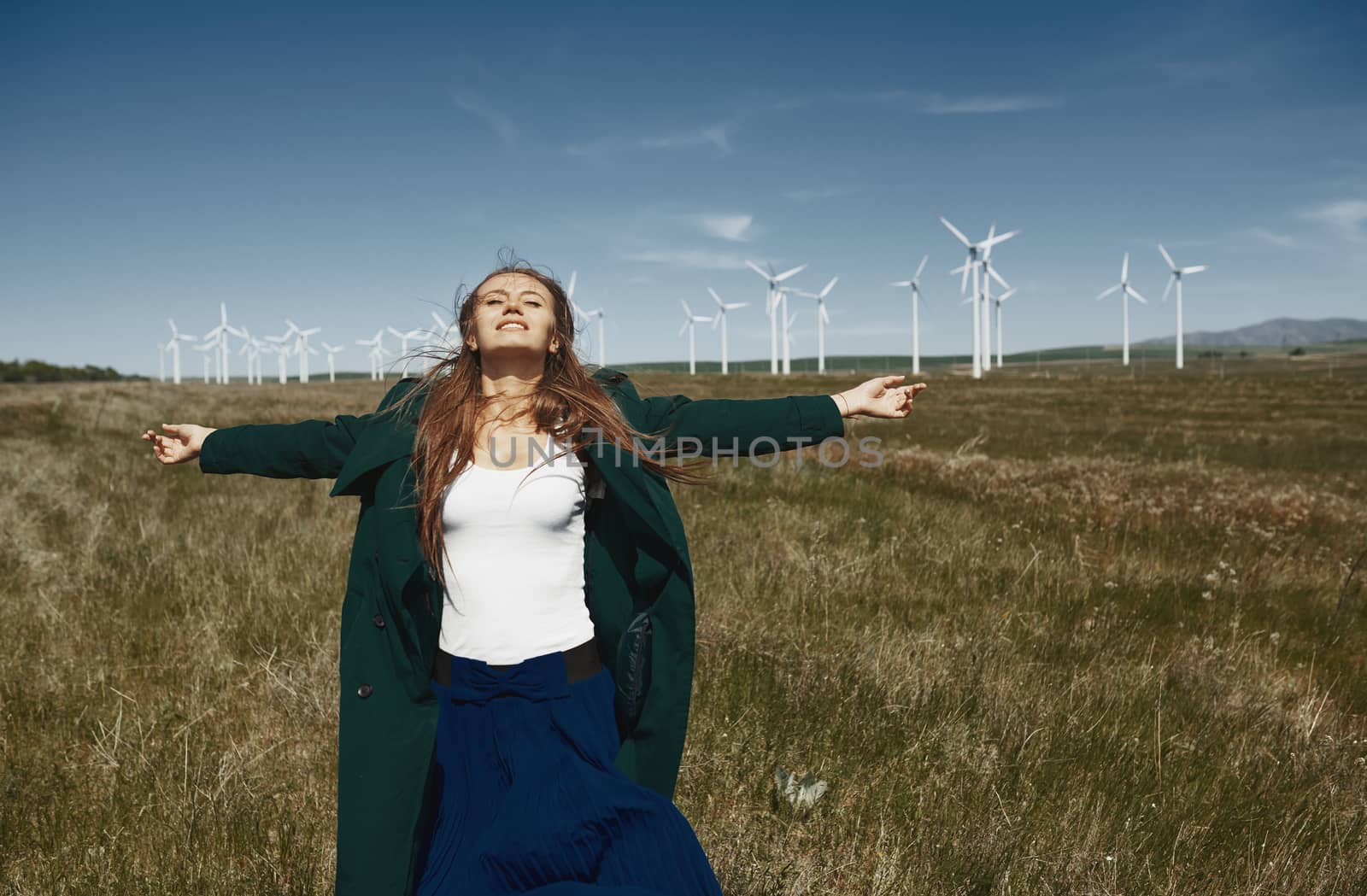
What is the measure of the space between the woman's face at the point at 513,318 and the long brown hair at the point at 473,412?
51 mm

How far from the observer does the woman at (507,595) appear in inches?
79.0

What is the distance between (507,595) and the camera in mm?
2121

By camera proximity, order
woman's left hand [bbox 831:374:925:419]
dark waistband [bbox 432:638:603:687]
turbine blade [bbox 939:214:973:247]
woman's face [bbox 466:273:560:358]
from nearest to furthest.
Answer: dark waistband [bbox 432:638:603:687], woman's face [bbox 466:273:560:358], woman's left hand [bbox 831:374:925:419], turbine blade [bbox 939:214:973:247]

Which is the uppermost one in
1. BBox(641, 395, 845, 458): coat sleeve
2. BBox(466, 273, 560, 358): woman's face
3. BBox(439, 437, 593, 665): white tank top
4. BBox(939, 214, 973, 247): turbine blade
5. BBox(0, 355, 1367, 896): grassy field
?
BBox(939, 214, 973, 247): turbine blade

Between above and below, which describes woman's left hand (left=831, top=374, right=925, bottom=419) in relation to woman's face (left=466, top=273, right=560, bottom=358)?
below

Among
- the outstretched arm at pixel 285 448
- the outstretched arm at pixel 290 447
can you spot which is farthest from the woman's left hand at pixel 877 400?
the outstretched arm at pixel 285 448

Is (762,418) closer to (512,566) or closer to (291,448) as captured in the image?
(512,566)

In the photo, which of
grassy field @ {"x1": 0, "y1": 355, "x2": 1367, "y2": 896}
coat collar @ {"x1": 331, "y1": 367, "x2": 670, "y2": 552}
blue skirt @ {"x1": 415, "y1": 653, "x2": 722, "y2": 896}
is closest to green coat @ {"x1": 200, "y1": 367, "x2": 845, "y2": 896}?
coat collar @ {"x1": 331, "y1": 367, "x2": 670, "y2": 552}

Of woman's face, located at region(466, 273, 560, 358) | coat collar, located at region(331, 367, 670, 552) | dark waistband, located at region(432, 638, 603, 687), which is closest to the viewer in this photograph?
dark waistband, located at region(432, 638, 603, 687)

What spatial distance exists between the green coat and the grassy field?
2.52ft

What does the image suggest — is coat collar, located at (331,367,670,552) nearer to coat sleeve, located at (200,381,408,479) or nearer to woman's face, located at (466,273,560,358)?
coat sleeve, located at (200,381,408,479)

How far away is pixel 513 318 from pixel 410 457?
567 mm

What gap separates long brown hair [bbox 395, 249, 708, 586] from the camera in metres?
2.20

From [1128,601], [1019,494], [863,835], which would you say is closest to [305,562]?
[863,835]
